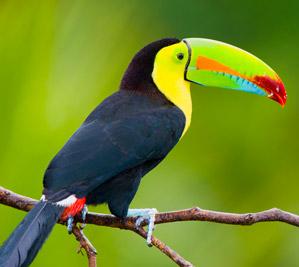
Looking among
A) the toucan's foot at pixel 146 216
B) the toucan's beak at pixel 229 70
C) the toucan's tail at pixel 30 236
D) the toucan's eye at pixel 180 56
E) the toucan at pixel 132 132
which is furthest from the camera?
the toucan's eye at pixel 180 56

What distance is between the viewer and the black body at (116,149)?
114 inches

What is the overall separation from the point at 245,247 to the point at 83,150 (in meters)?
1.36

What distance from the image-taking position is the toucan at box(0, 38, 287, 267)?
2.83 metres

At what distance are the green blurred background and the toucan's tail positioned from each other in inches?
29.7

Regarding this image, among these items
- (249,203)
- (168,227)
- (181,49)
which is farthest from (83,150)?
(249,203)

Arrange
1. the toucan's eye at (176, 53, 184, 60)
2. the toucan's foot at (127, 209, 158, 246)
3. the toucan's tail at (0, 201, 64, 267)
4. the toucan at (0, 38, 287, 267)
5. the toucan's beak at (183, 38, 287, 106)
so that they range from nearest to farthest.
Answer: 1. the toucan's tail at (0, 201, 64, 267)
2. the toucan at (0, 38, 287, 267)
3. the toucan's foot at (127, 209, 158, 246)
4. the toucan's beak at (183, 38, 287, 106)
5. the toucan's eye at (176, 53, 184, 60)

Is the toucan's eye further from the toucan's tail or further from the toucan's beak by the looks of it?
the toucan's tail

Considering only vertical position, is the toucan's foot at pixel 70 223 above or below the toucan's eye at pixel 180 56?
below

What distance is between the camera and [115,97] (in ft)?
11.3

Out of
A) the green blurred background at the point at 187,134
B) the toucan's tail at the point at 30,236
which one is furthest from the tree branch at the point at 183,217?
the green blurred background at the point at 187,134

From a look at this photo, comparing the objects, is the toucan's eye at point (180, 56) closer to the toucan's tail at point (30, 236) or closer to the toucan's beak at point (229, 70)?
the toucan's beak at point (229, 70)

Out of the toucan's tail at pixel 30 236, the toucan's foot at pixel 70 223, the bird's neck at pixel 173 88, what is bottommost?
the toucan's foot at pixel 70 223

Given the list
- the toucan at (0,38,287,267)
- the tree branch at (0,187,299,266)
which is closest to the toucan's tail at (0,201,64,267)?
the toucan at (0,38,287,267)

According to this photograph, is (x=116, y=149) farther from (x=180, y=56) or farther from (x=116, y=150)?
(x=180, y=56)
